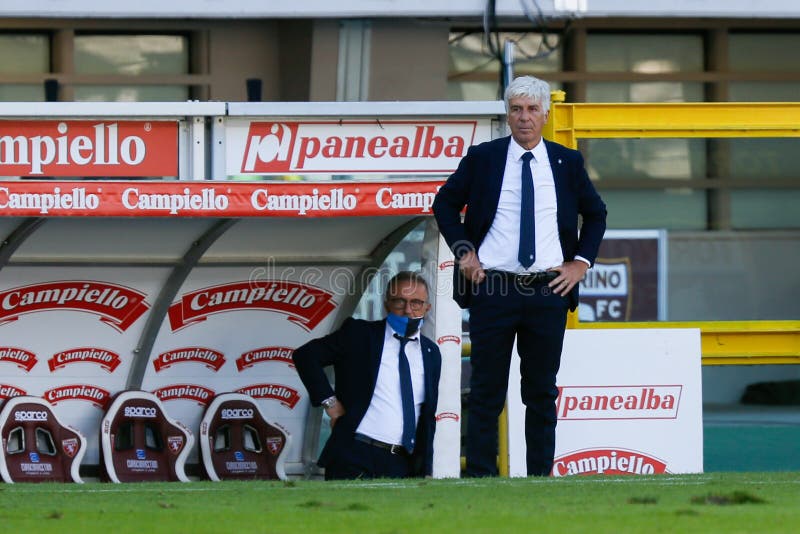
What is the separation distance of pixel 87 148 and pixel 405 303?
72.8 inches

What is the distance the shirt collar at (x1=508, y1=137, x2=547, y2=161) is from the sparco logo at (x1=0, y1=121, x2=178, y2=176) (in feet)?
7.10

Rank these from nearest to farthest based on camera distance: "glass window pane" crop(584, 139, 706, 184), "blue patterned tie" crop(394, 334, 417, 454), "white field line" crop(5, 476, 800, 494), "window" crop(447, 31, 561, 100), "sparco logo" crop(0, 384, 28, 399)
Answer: "white field line" crop(5, 476, 800, 494)
"blue patterned tie" crop(394, 334, 417, 454)
"sparco logo" crop(0, 384, 28, 399)
"window" crop(447, 31, 561, 100)
"glass window pane" crop(584, 139, 706, 184)

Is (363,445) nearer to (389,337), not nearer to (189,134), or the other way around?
(389,337)

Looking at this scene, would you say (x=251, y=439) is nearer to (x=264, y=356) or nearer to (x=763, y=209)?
(x=264, y=356)

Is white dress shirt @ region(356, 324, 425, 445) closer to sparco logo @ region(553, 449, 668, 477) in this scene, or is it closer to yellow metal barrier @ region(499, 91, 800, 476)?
sparco logo @ region(553, 449, 668, 477)

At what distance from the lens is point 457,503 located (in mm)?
5199

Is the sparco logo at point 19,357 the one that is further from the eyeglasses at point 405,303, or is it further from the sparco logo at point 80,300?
the eyeglasses at point 405,303

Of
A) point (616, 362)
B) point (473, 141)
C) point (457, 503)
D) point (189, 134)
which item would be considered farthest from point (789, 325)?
point (457, 503)

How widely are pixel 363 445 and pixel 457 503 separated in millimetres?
2846

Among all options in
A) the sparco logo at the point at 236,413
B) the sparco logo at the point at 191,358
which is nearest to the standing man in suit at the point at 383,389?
the sparco logo at the point at 236,413

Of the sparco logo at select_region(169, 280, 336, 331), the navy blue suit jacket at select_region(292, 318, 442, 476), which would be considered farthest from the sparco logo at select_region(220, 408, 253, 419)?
the navy blue suit jacket at select_region(292, 318, 442, 476)

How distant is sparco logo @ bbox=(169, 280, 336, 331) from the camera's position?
9.09 metres

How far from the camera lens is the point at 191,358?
9109 mm

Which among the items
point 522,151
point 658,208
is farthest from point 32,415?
point 658,208
